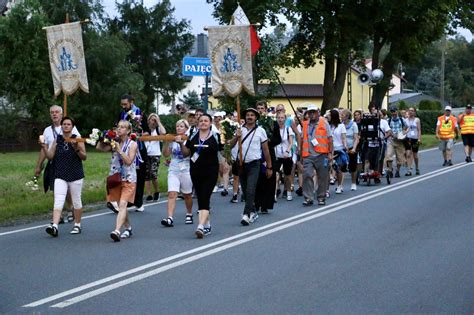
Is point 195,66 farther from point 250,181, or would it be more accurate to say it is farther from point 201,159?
point 201,159

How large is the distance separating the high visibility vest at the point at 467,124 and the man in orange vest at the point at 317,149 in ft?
42.8

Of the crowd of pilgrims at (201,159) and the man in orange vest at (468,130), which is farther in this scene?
the man in orange vest at (468,130)

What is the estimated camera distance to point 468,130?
3014 cm

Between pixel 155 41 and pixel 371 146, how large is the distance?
52.3 metres

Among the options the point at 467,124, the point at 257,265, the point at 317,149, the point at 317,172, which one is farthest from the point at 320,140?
the point at 467,124

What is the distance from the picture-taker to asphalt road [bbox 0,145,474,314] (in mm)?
8609

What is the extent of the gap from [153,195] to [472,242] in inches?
351

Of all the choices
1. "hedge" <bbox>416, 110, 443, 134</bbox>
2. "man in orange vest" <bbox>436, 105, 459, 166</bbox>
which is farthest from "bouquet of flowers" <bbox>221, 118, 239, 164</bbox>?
"hedge" <bbox>416, 110, 443, 134</bbox>

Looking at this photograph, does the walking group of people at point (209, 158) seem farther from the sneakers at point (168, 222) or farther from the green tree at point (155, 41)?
the green tree at point (155, 41)

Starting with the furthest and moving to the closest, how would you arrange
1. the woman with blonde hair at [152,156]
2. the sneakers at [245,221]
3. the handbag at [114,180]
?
the woman with blonde hair at [152,156] → the sneakers at [245,221] → the handbag at [114,180]

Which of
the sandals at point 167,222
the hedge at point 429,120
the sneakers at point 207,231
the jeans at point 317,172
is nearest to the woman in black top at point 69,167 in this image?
the sandals at point 167,222

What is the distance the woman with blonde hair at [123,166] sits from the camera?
13070 mm

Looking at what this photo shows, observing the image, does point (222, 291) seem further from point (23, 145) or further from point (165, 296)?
point (23, 145)

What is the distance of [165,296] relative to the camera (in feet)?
29.2
